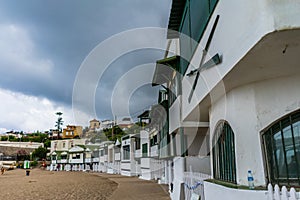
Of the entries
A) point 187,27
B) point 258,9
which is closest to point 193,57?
point 187,27

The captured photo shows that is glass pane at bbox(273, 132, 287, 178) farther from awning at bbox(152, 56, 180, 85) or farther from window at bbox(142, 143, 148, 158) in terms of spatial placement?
window at bbox(142, 143, 148, 158)

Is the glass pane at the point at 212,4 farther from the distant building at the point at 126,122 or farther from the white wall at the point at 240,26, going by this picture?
the distant building at the point at 126,122

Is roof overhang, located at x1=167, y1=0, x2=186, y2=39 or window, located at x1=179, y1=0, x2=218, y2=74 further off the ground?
roof overhang, located at x1=167, y1=0, x2=186, y2=39

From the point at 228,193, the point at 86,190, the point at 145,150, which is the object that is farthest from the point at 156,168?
the point at 228,193

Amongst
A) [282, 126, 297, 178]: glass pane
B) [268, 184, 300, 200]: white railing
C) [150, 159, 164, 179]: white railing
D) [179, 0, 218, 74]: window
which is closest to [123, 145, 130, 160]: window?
[150, 159, 164, 179]: white railing

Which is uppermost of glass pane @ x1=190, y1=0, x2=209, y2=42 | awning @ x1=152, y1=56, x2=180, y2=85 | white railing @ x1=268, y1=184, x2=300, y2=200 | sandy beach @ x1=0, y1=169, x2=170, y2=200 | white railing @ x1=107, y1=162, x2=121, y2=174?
awning @ x1=152, y1=56, x2=180, y2=85

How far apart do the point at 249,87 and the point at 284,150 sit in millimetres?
1432

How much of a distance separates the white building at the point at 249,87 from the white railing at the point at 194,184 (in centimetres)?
57

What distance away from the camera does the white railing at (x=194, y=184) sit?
841 centimetres

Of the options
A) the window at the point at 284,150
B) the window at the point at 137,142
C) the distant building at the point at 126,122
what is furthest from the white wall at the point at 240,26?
the window at the point at 137,142

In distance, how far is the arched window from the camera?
22.1 feet

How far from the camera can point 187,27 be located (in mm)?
9836

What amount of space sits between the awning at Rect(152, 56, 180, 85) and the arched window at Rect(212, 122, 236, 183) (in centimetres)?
537

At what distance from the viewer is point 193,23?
873cm
